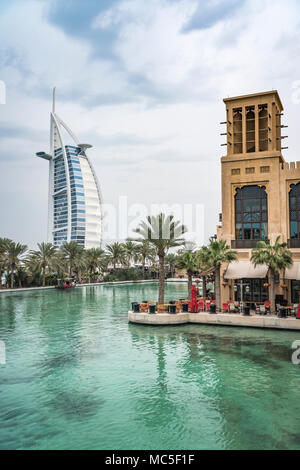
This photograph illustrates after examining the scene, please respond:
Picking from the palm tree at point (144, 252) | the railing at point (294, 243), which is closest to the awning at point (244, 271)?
the railing at point (294, 243)

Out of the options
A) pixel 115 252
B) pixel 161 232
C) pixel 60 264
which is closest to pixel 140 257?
pixel 115 252

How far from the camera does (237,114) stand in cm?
3700

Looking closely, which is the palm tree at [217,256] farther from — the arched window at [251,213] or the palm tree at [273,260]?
the arched window at [251,213]

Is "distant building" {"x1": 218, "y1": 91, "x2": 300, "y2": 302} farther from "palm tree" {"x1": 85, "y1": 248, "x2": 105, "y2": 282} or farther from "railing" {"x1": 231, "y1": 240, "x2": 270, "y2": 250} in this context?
"palm tree" {"x1": 85, "y1": 248, "x2": 105, "y2": 282}

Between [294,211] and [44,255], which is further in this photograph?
[44,255]

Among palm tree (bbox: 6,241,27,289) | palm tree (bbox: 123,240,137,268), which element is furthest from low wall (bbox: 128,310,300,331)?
palm tree (bbox: 123,240,137,268)

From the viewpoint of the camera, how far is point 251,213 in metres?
34.4

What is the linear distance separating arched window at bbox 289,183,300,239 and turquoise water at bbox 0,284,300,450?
9.82 metres

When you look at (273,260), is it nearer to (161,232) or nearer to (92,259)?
(161,232)

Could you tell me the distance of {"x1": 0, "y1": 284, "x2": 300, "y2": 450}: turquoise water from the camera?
441 inches

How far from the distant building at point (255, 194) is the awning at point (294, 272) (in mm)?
75

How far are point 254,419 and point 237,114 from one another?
30155 millimetres

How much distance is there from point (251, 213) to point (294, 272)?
6.46 metres

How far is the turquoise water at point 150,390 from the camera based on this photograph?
441 inches
